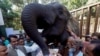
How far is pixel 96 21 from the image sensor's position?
10.6 feet

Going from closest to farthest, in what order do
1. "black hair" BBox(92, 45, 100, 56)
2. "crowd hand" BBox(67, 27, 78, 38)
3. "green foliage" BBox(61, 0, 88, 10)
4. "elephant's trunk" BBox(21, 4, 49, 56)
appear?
"elephant's trunk" BBox(21, 4, 49, 56)
"black hair" BBox(92, 45, 100, 56)
"crowd hand" BBox(67, 27, 78, 38)
"green foliage" BBox(61, 0, 88, 10)

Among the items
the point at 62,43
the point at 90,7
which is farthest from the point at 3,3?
the point at 62,43

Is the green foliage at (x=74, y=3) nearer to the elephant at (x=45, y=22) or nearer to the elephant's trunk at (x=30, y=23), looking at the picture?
the elephant at (x=45, y=22)

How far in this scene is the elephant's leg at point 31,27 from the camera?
133 cm

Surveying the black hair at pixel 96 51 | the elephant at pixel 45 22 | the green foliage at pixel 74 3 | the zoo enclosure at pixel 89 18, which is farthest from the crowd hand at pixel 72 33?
the green foliage at pixel 74 3

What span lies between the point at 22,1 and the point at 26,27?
19.5 m

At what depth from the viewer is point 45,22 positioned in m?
1.44

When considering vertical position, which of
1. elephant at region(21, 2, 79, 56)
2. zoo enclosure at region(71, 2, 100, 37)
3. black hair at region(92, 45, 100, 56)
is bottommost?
zoo enclosure at region(71, 2, 100, 37)

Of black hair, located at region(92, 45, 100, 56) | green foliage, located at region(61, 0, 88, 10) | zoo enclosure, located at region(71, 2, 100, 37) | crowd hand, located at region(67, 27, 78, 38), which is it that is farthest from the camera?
green foliage, located at region(61, 0, 88, 10)

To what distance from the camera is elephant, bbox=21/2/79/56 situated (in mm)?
1344

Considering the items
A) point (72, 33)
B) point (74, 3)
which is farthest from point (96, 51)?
point (74, 3)

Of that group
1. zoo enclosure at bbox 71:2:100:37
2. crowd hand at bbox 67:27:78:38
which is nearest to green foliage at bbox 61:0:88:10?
zoo enclosure at bbox 71:2:100:37

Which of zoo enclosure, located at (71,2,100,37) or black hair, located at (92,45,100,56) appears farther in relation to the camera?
zoo enclosure, located at (71,2,100,37)

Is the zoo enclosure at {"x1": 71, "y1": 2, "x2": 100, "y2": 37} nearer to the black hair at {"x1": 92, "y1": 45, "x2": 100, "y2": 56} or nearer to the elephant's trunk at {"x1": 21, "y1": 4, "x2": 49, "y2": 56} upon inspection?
the black hair at {"x1": 92, "y1": 45, "x2": 100, "y2": 56}
